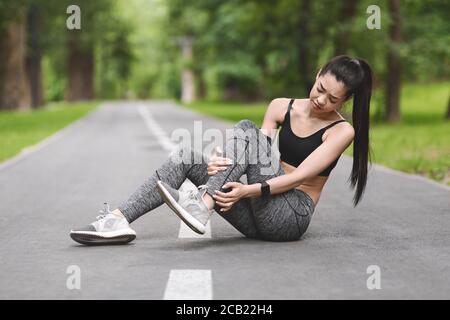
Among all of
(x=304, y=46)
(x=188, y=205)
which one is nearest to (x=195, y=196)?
(x=188, y=205)

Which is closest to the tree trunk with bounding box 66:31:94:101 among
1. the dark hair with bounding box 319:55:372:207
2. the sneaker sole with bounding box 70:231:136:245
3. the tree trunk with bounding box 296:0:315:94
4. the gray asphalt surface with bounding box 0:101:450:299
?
the tree trunk with bounding box 296:0:315:94

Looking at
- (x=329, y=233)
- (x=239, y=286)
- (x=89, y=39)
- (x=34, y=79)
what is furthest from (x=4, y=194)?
(x=89, y=39)

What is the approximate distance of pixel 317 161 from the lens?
5777 mm

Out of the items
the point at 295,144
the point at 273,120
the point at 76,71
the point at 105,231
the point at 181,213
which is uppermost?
the point at 273,120

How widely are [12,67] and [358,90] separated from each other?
1250 inches

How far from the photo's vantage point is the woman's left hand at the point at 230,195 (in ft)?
18.1

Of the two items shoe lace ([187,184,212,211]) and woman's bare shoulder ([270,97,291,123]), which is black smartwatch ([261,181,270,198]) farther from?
woman's bare shoulder ([270,97,291,123])

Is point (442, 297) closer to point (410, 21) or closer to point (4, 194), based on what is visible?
point (4, 194)

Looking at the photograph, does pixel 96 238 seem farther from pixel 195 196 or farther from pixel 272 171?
pixel 272 171

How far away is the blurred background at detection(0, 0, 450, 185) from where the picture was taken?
21261mm

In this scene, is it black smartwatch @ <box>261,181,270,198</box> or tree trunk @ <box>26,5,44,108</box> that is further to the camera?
tree trunk @ <box>26,5,44,108</box>

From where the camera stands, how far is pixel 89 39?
4966cm
